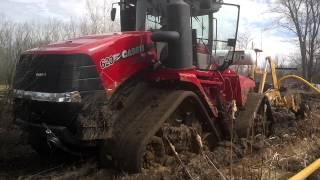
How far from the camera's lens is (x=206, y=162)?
707 cm

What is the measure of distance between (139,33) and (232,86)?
2.62 meters

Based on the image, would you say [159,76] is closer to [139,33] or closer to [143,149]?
[139,33]

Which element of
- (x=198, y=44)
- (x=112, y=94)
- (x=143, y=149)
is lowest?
(x=143, y=149)

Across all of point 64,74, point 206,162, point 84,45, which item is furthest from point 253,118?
point 64,74

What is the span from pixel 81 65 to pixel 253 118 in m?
4.03

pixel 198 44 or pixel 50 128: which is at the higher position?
pixel 198 44

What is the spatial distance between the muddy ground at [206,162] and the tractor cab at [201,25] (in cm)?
154

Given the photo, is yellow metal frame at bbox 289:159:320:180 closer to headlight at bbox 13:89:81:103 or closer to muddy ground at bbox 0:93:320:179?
muddy ground at bbox 0:93:320:179

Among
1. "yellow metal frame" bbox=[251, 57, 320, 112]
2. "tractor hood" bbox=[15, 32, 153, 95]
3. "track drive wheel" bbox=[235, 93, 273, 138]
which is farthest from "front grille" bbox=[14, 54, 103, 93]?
"yellow metal frame" bbox=[251, 57, 320, 112]

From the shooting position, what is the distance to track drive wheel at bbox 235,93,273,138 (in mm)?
9070

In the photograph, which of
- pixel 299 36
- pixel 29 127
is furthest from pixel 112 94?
pixel 299 36

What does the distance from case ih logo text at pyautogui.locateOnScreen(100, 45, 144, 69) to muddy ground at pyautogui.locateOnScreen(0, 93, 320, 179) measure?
55.6 inches

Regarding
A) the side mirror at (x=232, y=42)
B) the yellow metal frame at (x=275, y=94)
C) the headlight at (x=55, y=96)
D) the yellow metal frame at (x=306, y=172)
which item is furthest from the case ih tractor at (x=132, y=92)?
the yellow metal frame at (x=275, y=94)

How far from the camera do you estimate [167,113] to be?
6.80m
